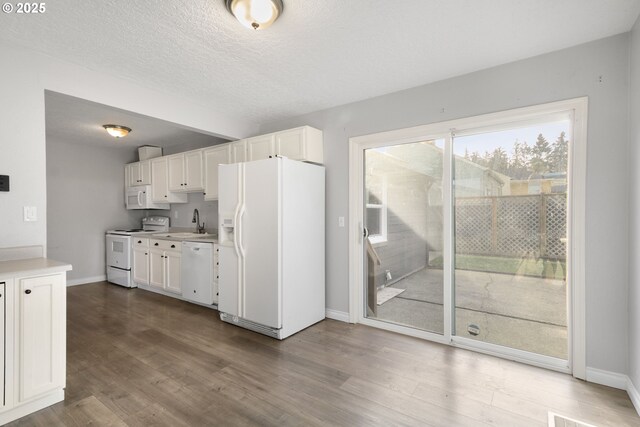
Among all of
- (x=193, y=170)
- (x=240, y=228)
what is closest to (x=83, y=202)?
(x=193, y=170)

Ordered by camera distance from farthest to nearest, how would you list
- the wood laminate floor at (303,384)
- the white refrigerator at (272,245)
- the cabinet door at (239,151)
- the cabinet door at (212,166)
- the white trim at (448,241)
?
the cabinet door at (212,166) → the cabinet door at (239,151) → the white refrigerator at (272,245) → the white trim at (448,241) → the wood laminate floor at (303,384)

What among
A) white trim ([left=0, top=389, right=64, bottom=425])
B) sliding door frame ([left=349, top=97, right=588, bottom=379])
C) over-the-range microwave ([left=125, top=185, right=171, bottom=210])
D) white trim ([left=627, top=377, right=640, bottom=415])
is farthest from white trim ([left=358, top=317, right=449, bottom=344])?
over-the-range microwave ([left=125, top=185, right=171, bottom=210])

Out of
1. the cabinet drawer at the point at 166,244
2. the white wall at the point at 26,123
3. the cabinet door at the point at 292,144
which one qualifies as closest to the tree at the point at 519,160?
the cabinet door at the point at 292,144

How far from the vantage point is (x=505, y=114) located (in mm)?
2582

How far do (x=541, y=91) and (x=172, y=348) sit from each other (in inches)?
155

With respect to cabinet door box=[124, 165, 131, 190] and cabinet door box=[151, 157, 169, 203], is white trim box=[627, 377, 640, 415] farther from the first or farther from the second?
cabinet door box=[124, 165, 131, 190]

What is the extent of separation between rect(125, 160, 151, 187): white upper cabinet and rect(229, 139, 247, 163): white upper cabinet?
88.7 inches

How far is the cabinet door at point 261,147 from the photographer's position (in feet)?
12.3

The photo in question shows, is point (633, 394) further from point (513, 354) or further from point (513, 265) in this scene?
point (513, 265)

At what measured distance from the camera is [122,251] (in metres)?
5.20

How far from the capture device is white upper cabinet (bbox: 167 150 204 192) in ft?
15.3

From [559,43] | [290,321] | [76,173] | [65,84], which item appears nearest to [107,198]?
[76,173]

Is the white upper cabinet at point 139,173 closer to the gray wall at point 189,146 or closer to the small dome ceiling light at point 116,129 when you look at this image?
the gray wall at point 189,146

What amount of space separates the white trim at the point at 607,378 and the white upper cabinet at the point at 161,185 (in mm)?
5565
